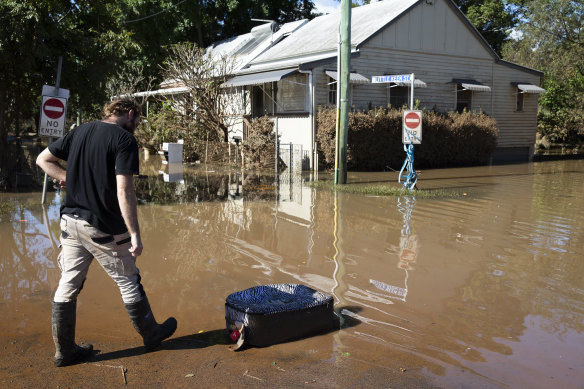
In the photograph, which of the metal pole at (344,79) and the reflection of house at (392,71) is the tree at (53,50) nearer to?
the metal pole at (344,79)

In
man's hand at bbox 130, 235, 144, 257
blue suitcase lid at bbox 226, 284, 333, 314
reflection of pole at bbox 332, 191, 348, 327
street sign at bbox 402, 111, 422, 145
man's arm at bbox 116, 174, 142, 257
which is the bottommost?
reflection of pole at bbox 332, 191, 348, 327

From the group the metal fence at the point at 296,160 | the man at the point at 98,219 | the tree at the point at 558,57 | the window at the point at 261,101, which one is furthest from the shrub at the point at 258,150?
the tree at the point at 558,57

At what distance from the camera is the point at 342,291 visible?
5.87m

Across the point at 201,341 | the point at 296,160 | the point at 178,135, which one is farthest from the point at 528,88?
the point at 201,341

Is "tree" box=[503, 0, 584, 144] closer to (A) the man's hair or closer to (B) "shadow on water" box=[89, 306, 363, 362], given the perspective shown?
(B) "shadow on water" box=[89, 306, 363, 362]

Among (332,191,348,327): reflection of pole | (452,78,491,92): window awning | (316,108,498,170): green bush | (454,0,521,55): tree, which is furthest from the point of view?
(454,0,521,55): tree

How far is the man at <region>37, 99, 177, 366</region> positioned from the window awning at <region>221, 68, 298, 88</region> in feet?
49.7

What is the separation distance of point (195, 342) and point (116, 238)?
3.65 ft

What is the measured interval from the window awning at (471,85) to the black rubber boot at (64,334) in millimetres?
21231

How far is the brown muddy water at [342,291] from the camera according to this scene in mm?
4043

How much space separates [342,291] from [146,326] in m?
2.29

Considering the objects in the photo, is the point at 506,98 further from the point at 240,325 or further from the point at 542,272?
the point at 240,325

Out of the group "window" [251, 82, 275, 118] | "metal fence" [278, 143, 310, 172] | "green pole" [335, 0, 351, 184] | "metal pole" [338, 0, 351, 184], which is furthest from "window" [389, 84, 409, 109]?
"metal pole" [338, 0, 351, 184]

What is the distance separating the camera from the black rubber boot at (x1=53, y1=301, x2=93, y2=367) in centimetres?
407
